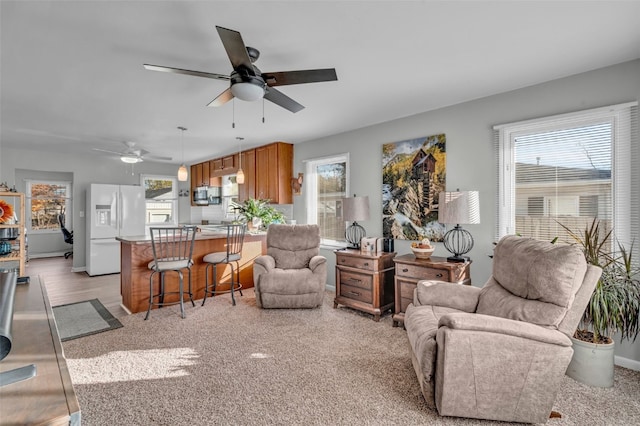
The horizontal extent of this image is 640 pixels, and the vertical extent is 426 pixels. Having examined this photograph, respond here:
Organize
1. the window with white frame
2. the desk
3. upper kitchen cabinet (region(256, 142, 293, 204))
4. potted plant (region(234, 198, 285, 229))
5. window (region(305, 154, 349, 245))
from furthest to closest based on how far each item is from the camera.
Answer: upper kitchen cabinet (region(256, 142, 293, 204)), potted plant (region(234, 198, 285, 229)), window (region(305, 154, 349, 245)), the window with white frame, the desk

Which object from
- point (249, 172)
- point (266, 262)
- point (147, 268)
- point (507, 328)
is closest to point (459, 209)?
point (507, 328)

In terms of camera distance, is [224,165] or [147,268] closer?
[147,268]

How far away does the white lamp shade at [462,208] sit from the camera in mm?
2941

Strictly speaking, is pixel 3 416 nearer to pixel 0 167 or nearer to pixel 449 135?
pixel 449 135

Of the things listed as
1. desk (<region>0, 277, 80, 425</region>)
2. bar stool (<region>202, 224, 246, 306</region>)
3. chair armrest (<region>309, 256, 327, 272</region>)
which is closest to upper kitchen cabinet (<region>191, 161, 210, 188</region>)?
bar stool (<region>202, 224, 246, 306</region>)

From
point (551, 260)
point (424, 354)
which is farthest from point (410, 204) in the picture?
point (424, 354)

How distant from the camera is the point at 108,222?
5988 mm

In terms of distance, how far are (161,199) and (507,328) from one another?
25.5 feet

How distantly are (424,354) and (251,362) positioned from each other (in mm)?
1386

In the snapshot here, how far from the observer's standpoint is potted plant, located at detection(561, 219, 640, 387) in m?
2.18

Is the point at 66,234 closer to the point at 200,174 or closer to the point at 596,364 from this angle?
the point at 200,174

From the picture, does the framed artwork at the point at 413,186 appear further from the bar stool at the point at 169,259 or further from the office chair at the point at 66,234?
the office chair at the point at 66,234

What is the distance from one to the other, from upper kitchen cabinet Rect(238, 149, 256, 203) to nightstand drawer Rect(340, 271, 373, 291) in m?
2.73

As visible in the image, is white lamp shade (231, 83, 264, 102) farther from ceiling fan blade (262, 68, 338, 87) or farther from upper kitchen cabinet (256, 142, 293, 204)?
upper kitchen cabinet (256, 142, 293, 204)
